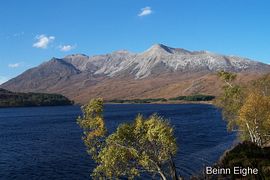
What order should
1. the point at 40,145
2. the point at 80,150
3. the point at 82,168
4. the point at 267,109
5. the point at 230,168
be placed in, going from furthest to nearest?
1. the point at 40,145
2. the point at 80,150
3. the point at 82,168
4. the point at 267,109
5. the point at 230,168

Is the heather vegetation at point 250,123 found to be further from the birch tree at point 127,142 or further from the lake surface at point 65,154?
Answer: the lake surface at point 65,154

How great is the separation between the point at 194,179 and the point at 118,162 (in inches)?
652

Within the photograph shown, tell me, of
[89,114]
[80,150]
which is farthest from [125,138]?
[80,150]

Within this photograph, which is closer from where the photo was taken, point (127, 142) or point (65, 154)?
point (127, 142)

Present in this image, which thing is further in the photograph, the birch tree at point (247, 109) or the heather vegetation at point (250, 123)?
the birch tree at point (247, 109)

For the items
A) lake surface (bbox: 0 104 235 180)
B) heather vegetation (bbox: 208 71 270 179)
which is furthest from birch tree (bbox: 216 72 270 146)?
lake surface (bbox: 0 104 235 180)

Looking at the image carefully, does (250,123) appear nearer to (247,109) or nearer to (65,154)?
(247,109)

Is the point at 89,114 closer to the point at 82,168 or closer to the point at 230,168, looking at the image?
the point at 230,168

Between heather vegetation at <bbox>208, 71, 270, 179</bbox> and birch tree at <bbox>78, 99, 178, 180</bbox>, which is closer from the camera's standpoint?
birch tree at <bbox>78, 99, 178, 180</bbox>

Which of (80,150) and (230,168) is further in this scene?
(80,150)

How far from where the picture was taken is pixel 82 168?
8412cm

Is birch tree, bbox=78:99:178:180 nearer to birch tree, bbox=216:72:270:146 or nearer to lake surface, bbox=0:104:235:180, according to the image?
birch tree, bbox=216:72:270:146

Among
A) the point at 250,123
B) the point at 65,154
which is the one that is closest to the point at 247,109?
the point at 250,123

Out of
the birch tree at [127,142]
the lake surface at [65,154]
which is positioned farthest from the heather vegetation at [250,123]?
the lake surface at [65,154]
